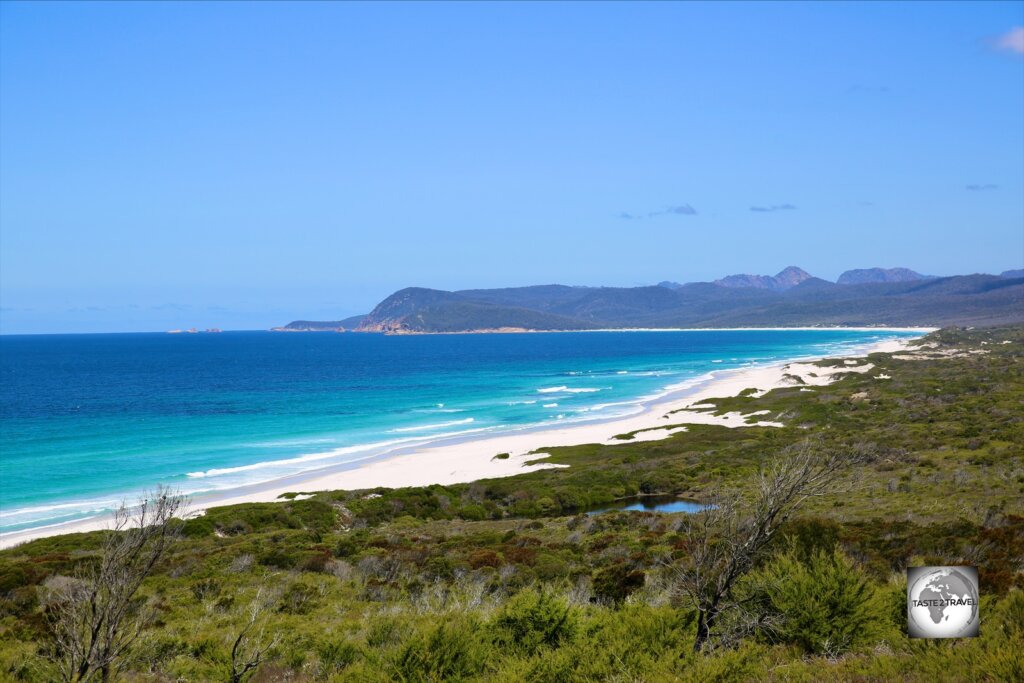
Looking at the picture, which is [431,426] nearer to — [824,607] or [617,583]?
[617,583]

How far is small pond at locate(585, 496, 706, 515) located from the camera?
30.6m

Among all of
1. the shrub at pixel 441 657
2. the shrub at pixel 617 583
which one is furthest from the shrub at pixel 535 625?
the shrub at pixel 617 583

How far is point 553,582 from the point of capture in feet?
51.1

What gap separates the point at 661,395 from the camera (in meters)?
76.1

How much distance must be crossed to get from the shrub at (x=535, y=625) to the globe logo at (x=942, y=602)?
449 centimetres

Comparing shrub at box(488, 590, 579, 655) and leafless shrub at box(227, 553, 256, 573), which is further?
leafless shrub at box(227, 553, 256, 573)

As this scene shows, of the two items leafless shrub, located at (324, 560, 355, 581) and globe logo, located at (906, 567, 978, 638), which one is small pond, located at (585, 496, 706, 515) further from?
globe logo, located at (906, 567, 978, 638)

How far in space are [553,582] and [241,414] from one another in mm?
56062

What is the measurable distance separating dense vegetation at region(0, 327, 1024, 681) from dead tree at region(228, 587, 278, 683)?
11 centimetres

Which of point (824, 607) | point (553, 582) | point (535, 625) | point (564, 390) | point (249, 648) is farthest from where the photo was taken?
point (564, 390)

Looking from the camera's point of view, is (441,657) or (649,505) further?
(649,505)

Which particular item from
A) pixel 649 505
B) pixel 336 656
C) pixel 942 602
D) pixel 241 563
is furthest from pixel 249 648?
pixel 649 505

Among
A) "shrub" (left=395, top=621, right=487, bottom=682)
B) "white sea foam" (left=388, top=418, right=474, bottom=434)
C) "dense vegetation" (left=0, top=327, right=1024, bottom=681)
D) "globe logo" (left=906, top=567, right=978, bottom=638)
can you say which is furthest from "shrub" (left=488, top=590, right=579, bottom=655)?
"white sea foam" (left=388, top=418, right=474, bottom=434)

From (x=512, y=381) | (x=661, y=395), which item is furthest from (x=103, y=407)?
(x=661, y=395)
